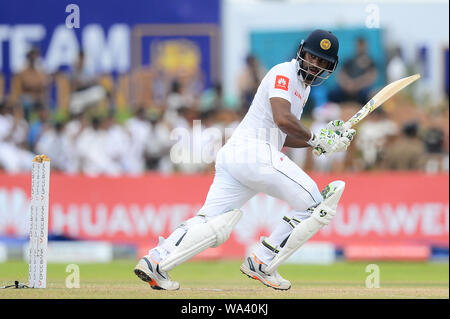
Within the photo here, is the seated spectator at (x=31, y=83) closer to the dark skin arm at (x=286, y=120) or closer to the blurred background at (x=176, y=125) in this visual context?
the blurred background at (x=176, y=125)

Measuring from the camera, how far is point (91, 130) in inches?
600

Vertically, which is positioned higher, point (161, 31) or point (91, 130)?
point (161, 31)

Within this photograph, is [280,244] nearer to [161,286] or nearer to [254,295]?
[254,295]

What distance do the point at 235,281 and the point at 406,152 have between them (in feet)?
15.2

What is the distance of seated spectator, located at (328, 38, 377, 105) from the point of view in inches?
627

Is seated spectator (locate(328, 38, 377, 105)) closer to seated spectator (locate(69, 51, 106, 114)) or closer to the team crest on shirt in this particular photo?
seated spectator (locate(69, 51, 106, 114))

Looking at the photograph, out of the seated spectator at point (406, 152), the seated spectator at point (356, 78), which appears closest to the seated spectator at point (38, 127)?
the seated spectator at point (356, 78)

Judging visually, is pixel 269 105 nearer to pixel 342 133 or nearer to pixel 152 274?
pixel 342 133

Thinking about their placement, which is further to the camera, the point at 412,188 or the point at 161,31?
the point at 161,31

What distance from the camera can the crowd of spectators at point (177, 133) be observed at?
48.2 ft

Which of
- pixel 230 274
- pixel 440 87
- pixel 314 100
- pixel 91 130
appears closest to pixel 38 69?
pixel 91 130

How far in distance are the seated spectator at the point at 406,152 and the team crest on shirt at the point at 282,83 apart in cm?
736

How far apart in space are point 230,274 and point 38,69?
677cm

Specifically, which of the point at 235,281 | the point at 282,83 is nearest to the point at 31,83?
the point at 235,281
